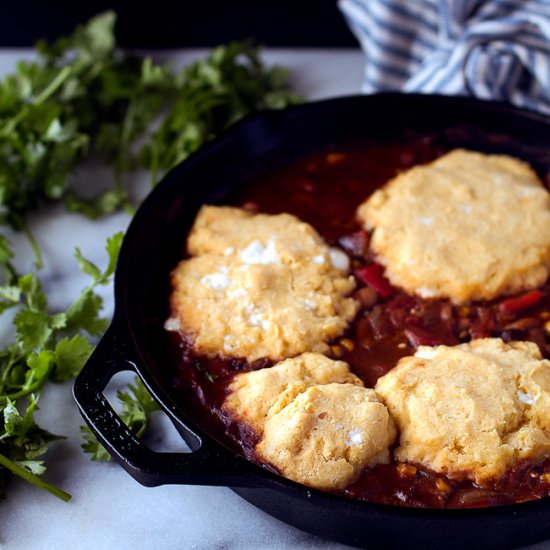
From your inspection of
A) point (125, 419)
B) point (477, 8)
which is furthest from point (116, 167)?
point (477, 8)

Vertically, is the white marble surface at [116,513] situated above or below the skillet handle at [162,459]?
below

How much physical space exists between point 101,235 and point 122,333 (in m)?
1.18

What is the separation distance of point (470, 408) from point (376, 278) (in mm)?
684

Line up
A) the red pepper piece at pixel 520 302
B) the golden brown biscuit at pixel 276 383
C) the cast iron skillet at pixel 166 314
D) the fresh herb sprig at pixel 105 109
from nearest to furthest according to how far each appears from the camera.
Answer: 1. the cast iron skillet at pixel 166 314
2. the golden brown biscuit at pixel 276 383
3. the red pepper piece at pixel 520 302
4. the fresh herb sprig at pixel 105 109

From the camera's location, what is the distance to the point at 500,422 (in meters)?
2.55

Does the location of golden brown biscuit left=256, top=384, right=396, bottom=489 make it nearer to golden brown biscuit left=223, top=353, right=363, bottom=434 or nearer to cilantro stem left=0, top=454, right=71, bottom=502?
golden brown biscuit left=223, top=353, right=363, bottom=434

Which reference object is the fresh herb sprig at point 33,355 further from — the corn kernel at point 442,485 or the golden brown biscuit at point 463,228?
the corn kernel at point 442,485

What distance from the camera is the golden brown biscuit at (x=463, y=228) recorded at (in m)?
3.06

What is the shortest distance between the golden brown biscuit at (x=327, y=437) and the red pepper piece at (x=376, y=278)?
1.81ft

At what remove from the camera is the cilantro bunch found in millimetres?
3059

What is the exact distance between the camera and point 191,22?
15.3 ft

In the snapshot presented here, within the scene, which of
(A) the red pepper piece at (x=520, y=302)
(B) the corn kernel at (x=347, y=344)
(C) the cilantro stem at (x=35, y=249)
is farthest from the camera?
(C) the cilantro stem at (x=35, y=249)

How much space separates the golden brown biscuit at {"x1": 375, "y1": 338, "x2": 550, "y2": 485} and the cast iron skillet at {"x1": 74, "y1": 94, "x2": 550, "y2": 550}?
9.0 inches

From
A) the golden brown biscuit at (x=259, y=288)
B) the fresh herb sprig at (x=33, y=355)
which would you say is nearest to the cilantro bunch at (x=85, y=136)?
the fresh herb sprig at (x=33, y=355)
